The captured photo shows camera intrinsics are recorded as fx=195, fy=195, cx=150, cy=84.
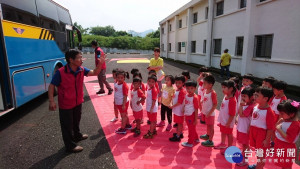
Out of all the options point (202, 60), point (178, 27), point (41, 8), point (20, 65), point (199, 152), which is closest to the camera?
point (199, 152)

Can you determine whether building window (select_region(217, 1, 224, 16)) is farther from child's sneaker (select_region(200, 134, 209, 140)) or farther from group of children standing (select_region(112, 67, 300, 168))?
child's sneaker (select_region(200, 134, 209, 140))

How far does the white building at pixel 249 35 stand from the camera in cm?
984

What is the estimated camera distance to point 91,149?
13.1 feet

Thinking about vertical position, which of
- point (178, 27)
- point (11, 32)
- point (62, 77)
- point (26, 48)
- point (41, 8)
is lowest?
point (62, 77)

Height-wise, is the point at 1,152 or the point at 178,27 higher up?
the point at 178,27

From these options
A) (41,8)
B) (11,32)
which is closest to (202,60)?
(41,8)

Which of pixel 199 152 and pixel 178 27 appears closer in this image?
pixel 199 152

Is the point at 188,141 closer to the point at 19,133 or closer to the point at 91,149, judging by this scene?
the point at 91,149

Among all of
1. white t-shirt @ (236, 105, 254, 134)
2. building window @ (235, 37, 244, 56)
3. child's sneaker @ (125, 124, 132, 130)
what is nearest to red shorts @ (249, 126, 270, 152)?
white t-shirt @ (236, 105, 254, 134)

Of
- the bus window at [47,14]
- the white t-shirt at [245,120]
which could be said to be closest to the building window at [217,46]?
the bus window at [47,14]

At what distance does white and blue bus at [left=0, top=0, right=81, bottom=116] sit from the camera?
15.9 feet

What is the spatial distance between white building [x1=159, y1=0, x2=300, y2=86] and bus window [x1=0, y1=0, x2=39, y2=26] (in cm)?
1117

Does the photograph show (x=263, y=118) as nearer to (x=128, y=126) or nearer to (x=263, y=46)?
(x=128, y=126)

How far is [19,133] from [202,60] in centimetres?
1778
